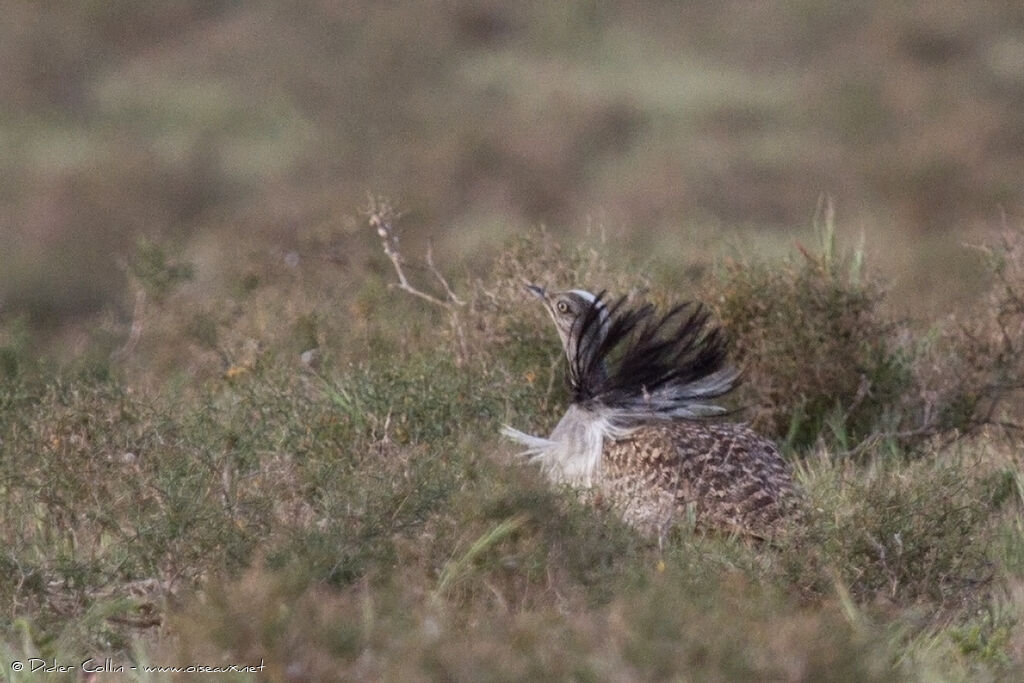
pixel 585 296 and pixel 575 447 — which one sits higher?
pixel 585 296

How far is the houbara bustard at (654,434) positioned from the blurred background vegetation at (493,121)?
673cm

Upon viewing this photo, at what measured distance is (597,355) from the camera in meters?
5.41

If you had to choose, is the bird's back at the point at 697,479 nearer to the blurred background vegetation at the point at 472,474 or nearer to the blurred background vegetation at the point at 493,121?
A: the blurred background vegetation at the point at 472,474

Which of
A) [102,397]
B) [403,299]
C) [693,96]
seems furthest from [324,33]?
[102,397]

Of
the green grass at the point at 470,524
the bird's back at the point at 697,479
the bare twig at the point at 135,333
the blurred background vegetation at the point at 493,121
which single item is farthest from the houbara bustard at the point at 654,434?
the blurred background vegetation at the point at 493,121

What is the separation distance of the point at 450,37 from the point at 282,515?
22896 mm

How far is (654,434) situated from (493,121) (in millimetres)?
16782

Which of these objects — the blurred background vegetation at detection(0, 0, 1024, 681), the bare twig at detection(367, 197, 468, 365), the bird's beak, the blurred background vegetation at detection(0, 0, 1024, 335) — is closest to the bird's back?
the blurred background vegetation at detection(0, 0, 1024, 681)

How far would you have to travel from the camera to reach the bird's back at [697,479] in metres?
4.76

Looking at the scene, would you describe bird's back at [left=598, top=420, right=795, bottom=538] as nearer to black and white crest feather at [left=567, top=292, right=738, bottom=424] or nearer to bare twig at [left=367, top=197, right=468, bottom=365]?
black and white crest feather at [left=567, top=292, right=738, bottom=424]

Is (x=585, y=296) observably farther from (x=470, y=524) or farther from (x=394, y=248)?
(x=470, y=524)

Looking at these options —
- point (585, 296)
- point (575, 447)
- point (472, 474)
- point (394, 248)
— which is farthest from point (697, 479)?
point (394, 248)

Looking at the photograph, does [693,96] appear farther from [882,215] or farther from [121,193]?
[121,193]

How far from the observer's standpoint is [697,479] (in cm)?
488
